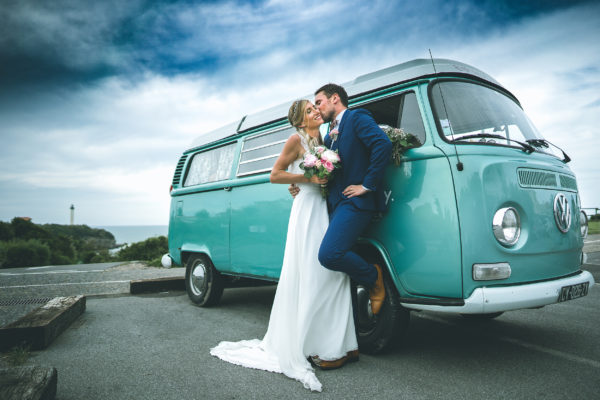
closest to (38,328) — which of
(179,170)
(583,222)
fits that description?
(179,170)

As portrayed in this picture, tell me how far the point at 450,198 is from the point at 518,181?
53 centimetres

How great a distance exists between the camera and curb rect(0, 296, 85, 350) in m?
3.26

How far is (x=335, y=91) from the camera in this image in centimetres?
327

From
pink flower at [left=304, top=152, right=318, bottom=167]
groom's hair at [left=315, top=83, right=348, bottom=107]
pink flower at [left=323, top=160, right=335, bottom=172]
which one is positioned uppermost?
groom's hair at [left=315, top=83, right=348, bottom=107]

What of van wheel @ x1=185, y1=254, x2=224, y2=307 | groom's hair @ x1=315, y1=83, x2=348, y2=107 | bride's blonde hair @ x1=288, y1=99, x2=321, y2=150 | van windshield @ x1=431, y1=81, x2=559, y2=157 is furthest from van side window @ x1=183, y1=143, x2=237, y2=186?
van windshield @ x1=431, y1=81, x2=559, y2=157

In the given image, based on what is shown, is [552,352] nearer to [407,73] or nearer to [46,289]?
[407,73]

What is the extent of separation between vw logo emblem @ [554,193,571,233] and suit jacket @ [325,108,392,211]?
1270 mm

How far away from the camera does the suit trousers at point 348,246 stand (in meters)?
2.80

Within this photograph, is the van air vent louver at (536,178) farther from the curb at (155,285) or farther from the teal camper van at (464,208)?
the curb at (155,285)

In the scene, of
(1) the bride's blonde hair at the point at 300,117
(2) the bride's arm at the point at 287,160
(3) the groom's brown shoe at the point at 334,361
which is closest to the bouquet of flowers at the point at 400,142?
(1) the bride's blonde hair at the point at 300,117

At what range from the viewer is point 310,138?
10.8 feet

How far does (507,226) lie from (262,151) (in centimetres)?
272

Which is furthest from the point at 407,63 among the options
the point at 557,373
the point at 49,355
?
the point at 49,355

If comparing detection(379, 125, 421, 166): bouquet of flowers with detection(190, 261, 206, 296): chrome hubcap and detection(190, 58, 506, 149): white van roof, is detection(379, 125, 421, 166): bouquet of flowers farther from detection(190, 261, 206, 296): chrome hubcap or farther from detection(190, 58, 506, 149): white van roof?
detection(190, 261, 206, 296): chrome hubcap
